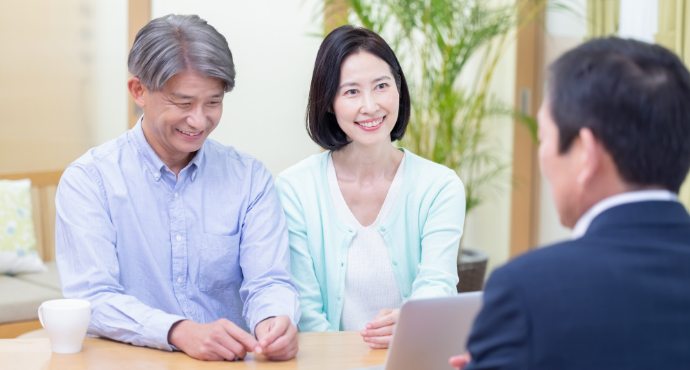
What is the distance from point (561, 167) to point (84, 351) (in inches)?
37.3

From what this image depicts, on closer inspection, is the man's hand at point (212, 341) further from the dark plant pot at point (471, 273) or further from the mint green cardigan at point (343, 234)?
the dark plant pot at point (471, 273)

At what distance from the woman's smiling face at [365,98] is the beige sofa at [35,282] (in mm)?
1697

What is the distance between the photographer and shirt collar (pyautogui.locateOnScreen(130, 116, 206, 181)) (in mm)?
1619

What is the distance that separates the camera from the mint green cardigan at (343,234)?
170 centimetres

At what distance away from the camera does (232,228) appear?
1.66 m

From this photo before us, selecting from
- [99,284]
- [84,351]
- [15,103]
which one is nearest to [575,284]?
[84,351]

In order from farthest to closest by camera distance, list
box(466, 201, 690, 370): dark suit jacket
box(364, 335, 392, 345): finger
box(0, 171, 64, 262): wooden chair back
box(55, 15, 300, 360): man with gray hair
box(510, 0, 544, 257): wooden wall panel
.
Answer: box(510, 0, 544, 257): wooden wall panel
box(0, 171, 64, 262): wooden chair back
box(55, 15, 300, 360): man with gray hair
box(364, 335, 392, 345): finger
box(466, 201, 690, 370): dark suit jacket

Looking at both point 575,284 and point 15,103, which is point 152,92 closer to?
point 575,284

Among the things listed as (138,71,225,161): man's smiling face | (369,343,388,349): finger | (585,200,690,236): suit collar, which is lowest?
(369,343,388,349): finger

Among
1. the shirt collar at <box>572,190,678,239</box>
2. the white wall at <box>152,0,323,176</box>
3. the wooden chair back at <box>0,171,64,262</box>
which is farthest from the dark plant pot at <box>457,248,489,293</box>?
the shirt collar at <box>572,190,678,239</box>

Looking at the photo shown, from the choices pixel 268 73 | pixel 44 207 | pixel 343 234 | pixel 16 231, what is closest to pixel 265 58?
pixel 268 73

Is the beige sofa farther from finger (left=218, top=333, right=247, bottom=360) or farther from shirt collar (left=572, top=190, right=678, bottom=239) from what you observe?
shirt collar (left=572, top=190, right=678, bottom=239)

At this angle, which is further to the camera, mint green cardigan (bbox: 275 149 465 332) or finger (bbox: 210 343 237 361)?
mint green cardigan (bbox: 275 149 465 332)

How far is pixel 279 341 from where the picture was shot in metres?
1.26
